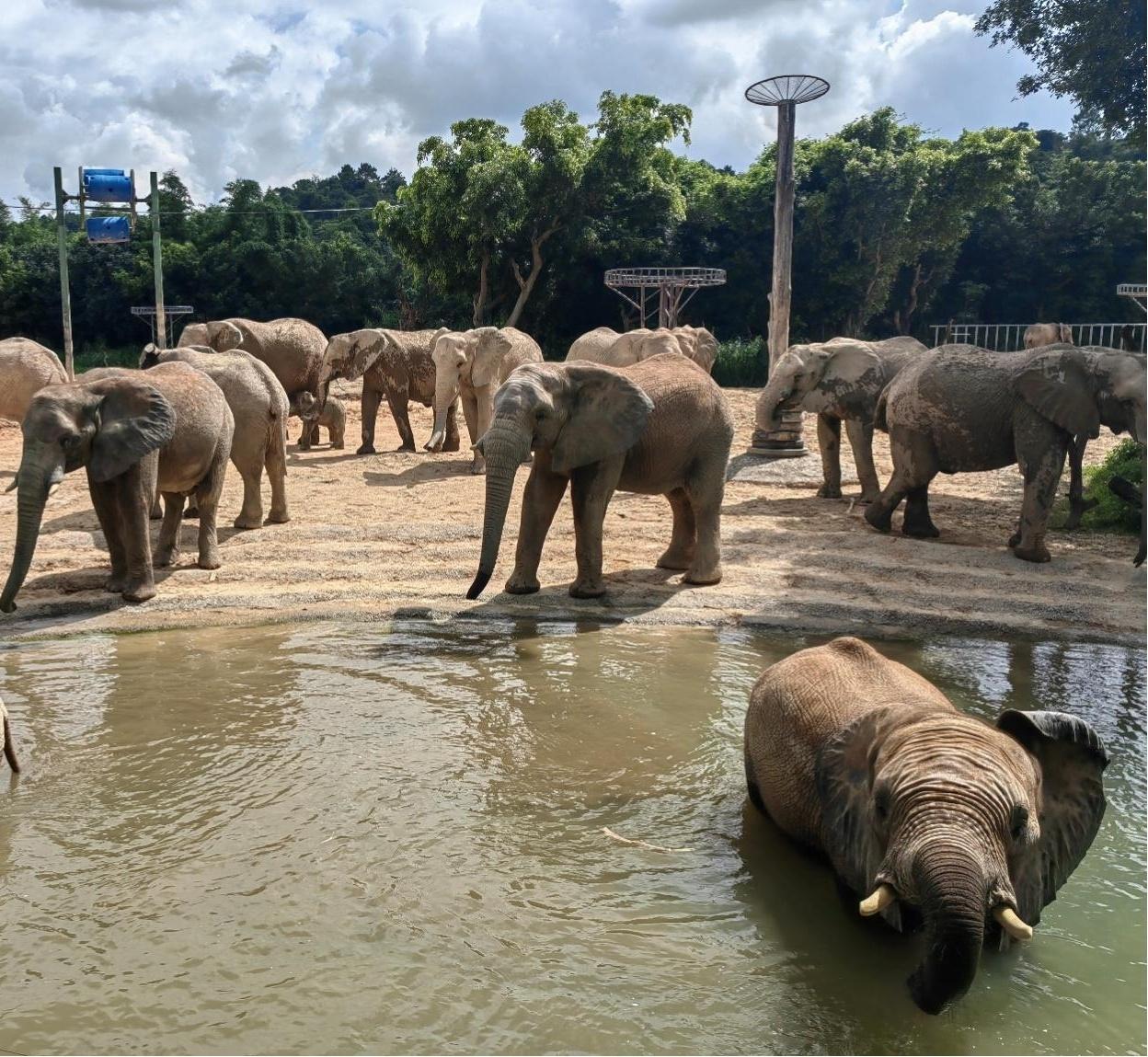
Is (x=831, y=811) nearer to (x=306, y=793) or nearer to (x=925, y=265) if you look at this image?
(x=306, y=793)

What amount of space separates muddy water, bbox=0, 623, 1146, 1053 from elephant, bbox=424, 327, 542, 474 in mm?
→ 9807

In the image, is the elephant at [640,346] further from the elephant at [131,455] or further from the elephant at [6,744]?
the elephant at [6,744]

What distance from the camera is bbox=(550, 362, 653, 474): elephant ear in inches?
344

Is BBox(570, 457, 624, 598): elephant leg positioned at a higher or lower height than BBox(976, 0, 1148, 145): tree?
lower

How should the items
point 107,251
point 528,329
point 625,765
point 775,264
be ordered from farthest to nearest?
point 107,251 → point 528,329 → point 775,264 → point 625,765

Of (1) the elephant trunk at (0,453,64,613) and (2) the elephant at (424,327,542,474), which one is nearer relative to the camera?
(1) the elephant trunk at (0,453,64,613)

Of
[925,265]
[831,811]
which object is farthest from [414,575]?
[925,265]

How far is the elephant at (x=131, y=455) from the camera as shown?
27.1 ft

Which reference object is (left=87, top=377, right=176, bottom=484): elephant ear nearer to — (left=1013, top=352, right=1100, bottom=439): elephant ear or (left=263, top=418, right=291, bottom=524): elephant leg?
(left=263, top=418, right=291, bottom=524): elephant leg

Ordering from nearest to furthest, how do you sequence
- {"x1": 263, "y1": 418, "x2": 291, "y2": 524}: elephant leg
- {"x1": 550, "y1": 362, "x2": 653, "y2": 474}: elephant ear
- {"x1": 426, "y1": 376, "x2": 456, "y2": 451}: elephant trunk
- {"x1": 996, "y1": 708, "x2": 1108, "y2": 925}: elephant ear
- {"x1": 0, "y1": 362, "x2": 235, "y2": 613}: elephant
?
{"x1": 996, "y1": 708, "x2": 1108, "y2": 925}: elephant ear < {"x1": 0, "y1": 362, "x2": 235, "y2": 613}: elephant < {"x1": 550, "y1": 362, "x2": 653, "y2": 474}: elephant ear < {"x1": 263, "y1": 418, "x2": 291, "y2": 524}: elephant leg < {"x1": 426, "y1": 376, "x2": 456, "y2": 451}: elephant trunk

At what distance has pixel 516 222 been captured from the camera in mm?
33000

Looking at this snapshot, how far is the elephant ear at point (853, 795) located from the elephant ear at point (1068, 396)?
23.9ft

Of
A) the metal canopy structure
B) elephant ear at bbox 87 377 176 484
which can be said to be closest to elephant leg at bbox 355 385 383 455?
elephant ear at bbox 87 377 176 484

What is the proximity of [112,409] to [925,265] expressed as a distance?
3558 cm
